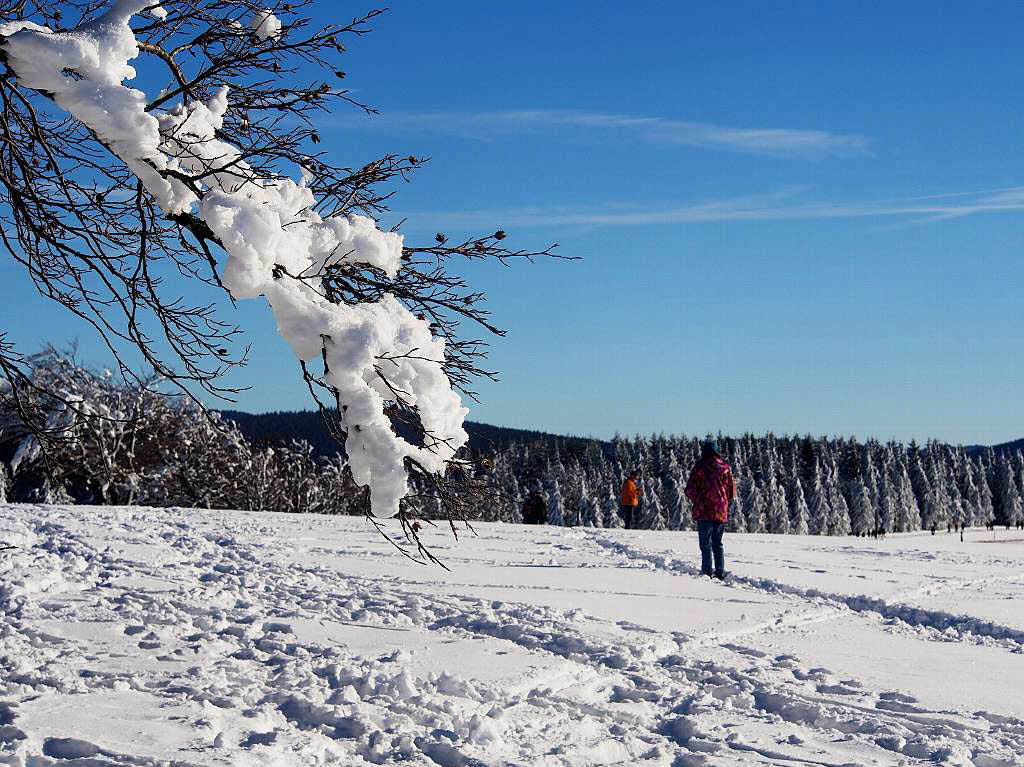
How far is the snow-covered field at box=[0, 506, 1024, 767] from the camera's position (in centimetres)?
472

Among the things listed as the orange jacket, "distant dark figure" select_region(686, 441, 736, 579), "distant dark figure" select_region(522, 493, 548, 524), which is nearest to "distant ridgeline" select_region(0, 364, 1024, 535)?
"distant dark figure" select_region(522, 493, 548, 524)

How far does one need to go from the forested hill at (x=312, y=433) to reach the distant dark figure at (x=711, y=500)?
109 inches

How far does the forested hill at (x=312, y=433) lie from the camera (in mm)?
4473

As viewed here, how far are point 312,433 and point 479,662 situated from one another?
9345 centimetres

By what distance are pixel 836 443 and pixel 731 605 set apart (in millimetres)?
135554

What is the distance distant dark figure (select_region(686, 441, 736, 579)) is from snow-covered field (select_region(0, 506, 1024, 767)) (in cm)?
38

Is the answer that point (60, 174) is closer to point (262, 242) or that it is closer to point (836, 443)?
point (262, 242)

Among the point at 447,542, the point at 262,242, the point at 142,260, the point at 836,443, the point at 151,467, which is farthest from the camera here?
the point at 836,443

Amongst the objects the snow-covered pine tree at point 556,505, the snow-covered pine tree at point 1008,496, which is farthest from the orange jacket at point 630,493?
the snow-covered pine tree at point 1008,496

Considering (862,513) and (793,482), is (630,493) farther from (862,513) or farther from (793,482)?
(862,513)

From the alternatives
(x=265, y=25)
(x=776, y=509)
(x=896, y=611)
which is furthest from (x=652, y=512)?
(x=265, y=25)

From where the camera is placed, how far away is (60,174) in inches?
182

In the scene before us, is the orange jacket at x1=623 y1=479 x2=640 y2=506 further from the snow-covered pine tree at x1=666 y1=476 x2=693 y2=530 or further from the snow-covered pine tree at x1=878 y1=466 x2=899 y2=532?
the snow-covered pine tree at x1=878 y1=466 x2=899 y2=532

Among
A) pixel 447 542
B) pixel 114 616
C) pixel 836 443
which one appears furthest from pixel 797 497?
pixel 114 616
